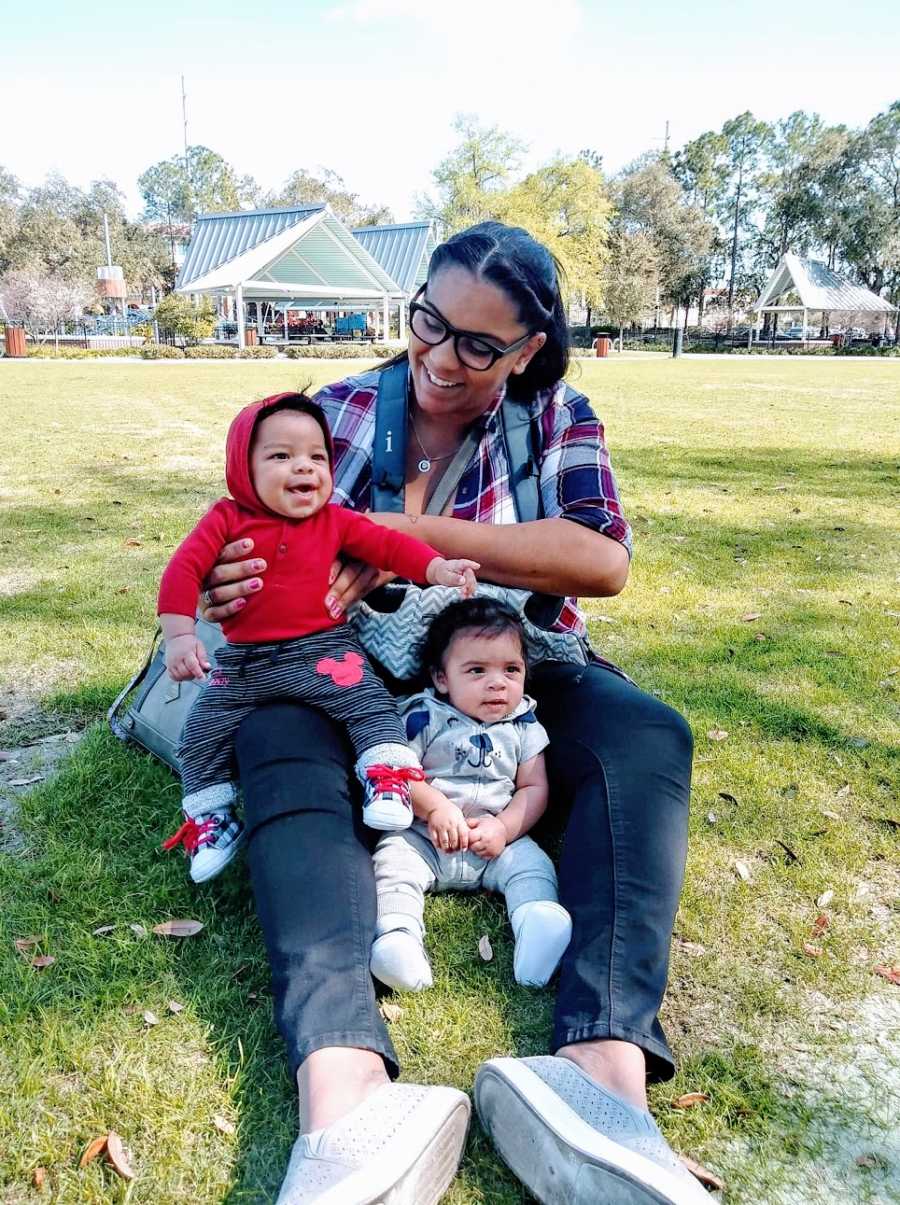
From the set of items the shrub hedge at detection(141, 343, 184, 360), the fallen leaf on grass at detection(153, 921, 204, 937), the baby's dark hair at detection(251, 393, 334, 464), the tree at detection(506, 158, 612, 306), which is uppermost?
the tree at detection(506, 158, 612, 306)

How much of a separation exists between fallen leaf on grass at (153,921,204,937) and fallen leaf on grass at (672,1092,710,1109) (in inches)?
47.0

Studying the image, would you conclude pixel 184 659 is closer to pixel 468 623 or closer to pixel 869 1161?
pixel 468 623

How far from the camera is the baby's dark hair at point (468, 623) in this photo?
2.59 m

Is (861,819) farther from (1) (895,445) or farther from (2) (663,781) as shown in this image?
(1) (895,445)

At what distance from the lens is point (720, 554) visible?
6.27m

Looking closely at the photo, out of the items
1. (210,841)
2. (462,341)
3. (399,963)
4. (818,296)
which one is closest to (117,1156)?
(399,963)

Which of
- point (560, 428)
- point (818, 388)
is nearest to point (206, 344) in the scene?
point (818, 388)

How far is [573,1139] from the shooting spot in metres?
1.61

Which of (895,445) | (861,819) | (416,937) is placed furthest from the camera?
(895,445)

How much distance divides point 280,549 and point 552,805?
104 cm

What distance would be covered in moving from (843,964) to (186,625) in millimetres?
1846

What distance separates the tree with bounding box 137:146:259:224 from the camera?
9350 cm

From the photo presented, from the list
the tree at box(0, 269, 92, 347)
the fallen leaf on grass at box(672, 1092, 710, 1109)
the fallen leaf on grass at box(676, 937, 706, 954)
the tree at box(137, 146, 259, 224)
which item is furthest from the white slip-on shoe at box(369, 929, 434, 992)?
the tree at box(137, 146, 259, 224)

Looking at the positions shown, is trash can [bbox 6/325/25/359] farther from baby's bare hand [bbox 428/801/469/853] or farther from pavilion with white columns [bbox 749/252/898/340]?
baby's bare hand [bbox 428/801/469/853]
